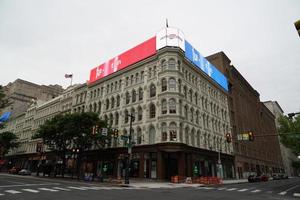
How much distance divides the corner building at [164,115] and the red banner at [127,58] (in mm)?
380

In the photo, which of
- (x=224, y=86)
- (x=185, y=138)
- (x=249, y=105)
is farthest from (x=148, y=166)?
(x=249, y=105)

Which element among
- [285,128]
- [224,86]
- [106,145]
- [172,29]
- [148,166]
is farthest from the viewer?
[224,86]

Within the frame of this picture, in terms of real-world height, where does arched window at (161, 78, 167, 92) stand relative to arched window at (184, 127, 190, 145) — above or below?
above

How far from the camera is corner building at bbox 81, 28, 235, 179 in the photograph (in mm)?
37184

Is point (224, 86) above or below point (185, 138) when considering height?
above

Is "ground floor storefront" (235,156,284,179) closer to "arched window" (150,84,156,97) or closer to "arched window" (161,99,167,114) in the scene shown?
"arched window" (161,99,167,114)

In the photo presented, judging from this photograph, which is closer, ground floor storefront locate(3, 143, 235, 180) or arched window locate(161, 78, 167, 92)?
ground floor storefront locate(3, 143, 235, 180)

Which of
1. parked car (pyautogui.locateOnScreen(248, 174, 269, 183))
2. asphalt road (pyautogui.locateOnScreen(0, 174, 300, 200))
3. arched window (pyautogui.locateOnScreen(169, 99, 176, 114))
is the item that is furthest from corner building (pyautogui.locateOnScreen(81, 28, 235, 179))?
asphalt road (pyautogui.locateOnScreen(0, 174, 300, 200))

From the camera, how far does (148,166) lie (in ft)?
125

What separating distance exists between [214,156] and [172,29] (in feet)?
85.2

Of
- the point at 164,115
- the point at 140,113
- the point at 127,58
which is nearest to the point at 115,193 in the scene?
the point at 164,115

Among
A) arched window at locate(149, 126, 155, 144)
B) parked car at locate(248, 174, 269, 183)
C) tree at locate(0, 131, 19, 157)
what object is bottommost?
parked car at locate(248, 174, 269, 183)

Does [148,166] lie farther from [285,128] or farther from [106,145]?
[285,128]

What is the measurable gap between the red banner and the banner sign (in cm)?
693
